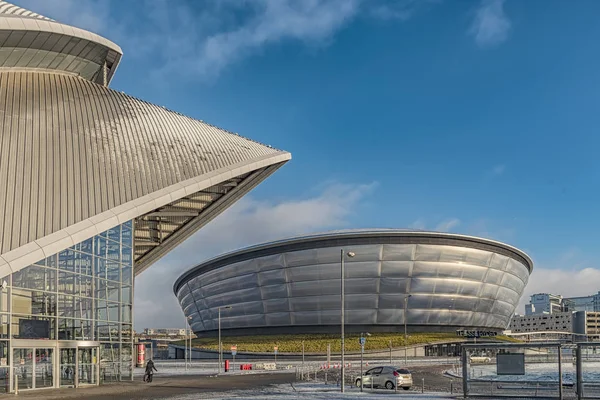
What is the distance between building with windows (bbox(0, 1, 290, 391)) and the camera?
3312 centimetres

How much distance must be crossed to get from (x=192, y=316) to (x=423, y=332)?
172 feet

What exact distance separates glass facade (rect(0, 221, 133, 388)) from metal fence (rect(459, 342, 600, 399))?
22615mm

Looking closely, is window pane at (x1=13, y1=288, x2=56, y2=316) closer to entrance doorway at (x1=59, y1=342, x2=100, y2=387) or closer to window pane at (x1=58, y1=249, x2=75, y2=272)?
window pane at (x1=58, y1=249, x2=75, y2=272)

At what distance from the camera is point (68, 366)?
38062mm

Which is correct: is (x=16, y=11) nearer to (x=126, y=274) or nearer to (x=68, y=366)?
(x=126, y=274)

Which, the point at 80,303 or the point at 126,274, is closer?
the point at 80,303

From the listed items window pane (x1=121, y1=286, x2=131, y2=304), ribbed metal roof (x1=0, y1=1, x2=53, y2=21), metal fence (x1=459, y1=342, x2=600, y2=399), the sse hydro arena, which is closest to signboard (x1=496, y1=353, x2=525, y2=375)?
metal fence (x1=459, y1=342, x2=600, y2=399)

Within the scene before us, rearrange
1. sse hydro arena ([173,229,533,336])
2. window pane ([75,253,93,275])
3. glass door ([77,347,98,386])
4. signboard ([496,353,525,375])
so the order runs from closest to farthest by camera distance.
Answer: signboard ([496,353,525,375]) < window pane ([75,253,93,275]) < glass door ([77,347,98,386]) < sse hydro arena ([173,229,533,336])

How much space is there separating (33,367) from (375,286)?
69656 mm

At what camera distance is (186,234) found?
55.5 m

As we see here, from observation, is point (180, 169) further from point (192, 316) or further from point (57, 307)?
point (192, 316)

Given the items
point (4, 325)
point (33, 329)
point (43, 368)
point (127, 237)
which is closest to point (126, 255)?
point (127, 237)

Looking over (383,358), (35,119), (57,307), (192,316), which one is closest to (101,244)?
(57,307)

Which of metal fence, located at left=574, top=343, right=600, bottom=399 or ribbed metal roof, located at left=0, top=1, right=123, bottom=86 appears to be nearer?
metal fence, located at left=574, top=343, right=600, bottom=399
